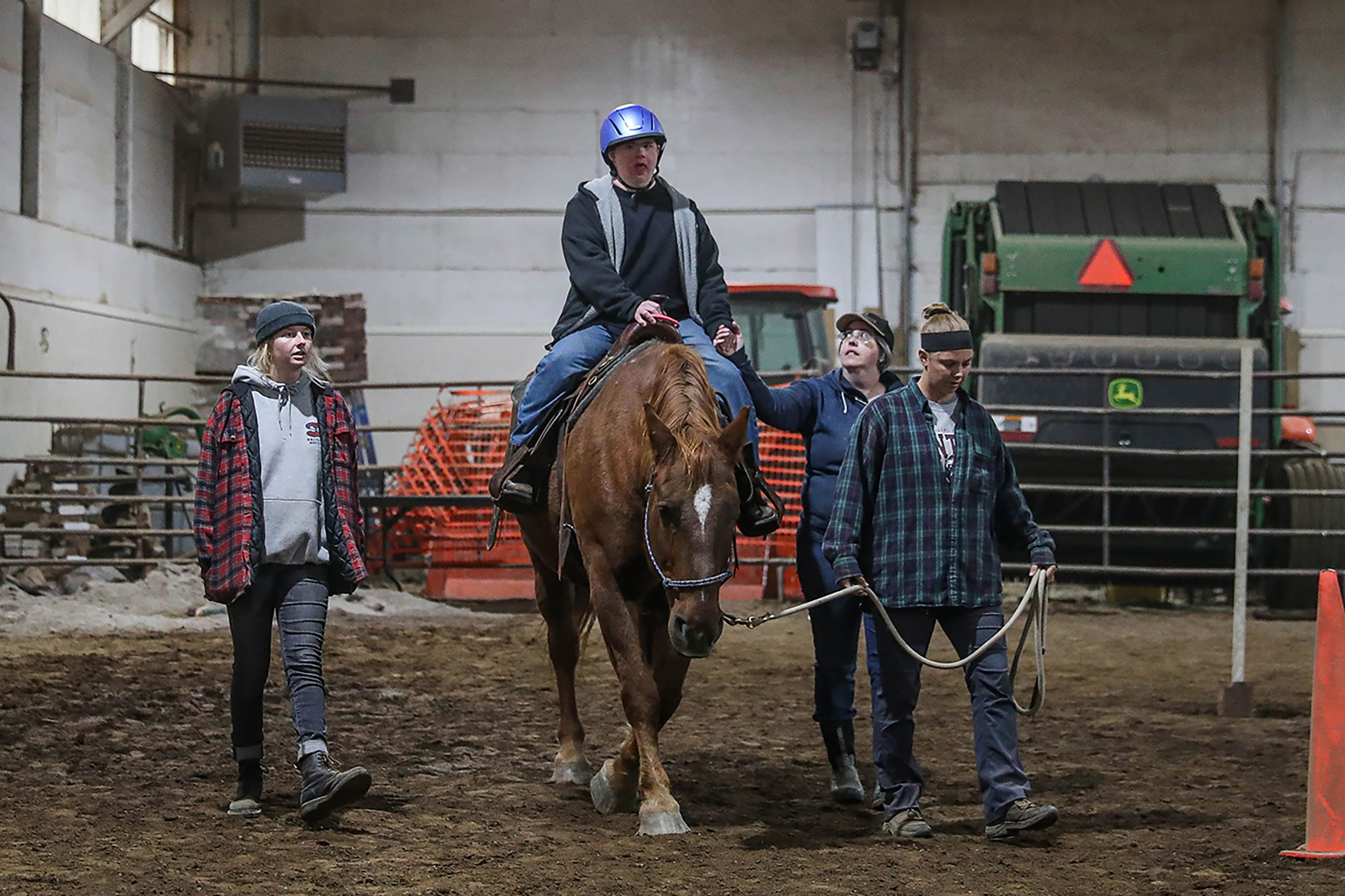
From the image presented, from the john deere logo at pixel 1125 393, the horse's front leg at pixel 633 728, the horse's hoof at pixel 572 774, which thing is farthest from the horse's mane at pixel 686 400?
the john deere logo at pixel 1125 393

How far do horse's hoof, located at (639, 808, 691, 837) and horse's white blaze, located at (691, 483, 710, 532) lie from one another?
88 cm

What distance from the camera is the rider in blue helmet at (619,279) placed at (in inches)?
→ 202

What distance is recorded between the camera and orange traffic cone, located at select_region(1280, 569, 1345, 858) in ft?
13.6

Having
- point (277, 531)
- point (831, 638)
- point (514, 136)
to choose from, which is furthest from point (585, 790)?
point (514, 136)

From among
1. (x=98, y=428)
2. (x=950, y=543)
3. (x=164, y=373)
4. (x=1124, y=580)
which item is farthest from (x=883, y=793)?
(x=164, y=373)

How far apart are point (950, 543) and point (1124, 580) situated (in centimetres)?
784

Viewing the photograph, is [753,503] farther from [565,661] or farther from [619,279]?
[565,661]

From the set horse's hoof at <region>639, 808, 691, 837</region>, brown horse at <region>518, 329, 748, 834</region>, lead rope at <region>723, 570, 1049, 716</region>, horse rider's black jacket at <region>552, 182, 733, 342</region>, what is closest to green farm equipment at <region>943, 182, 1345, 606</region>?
horse rider's black jacket at <region>552, 182, 733, 342</region>

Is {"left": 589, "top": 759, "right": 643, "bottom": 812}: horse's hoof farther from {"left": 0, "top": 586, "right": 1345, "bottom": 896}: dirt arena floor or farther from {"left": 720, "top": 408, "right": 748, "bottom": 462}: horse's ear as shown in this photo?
{"left": 720, "top": 408, "right": 748, "bottom": 462}: horse's ear

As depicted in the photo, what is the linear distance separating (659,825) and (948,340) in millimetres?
1622

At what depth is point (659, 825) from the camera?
4352 mm

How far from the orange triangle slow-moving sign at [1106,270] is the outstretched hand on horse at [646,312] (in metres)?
7.77

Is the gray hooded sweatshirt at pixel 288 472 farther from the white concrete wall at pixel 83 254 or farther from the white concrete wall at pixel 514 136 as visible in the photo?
the white concrete wall at pixel 514 136

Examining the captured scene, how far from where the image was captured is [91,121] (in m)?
15.0
